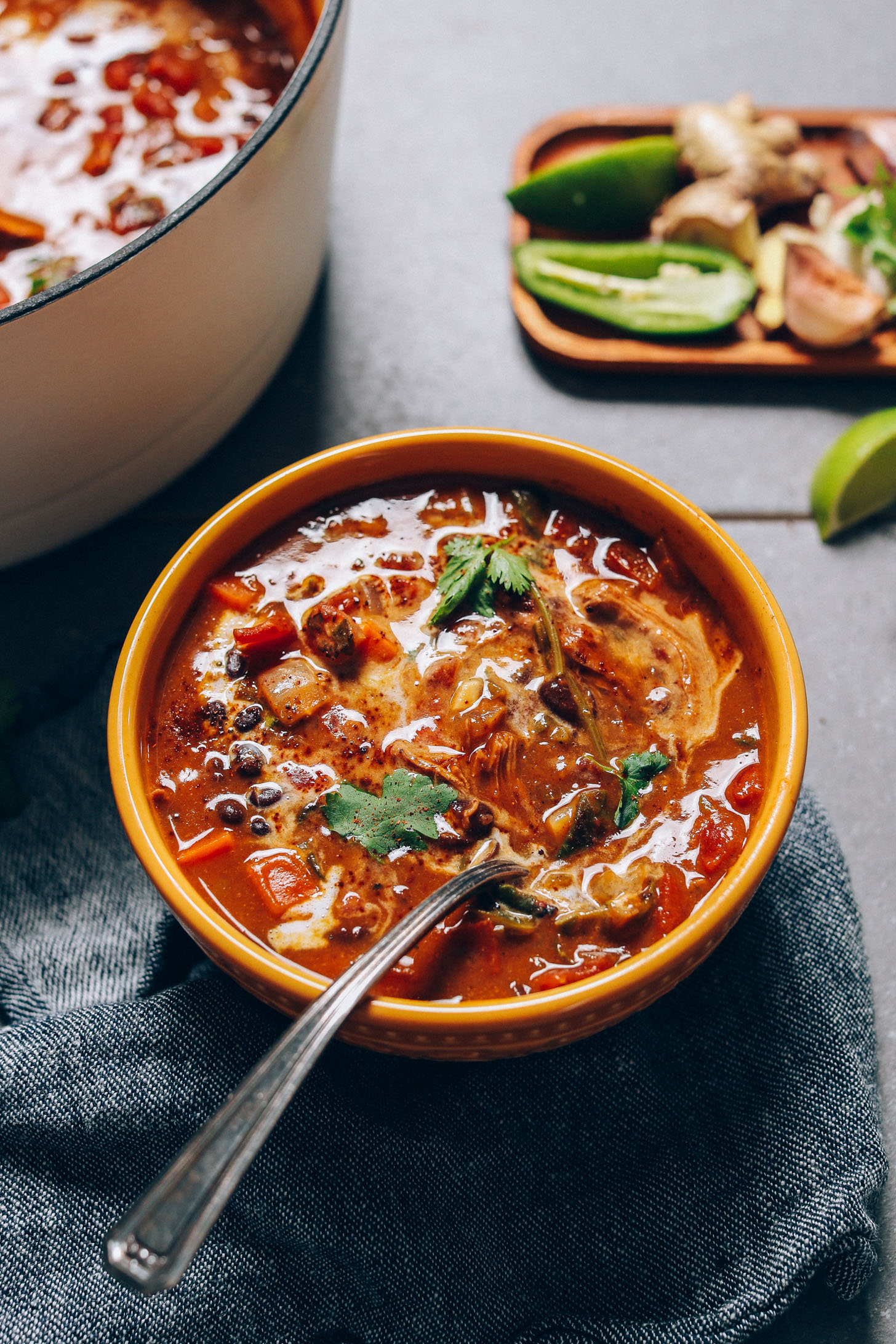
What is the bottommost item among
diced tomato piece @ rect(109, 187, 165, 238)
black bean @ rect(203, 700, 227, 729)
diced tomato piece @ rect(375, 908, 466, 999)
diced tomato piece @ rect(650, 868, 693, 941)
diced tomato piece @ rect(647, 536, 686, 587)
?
diced tomato piece @ rect(375, 908, 466, 999)

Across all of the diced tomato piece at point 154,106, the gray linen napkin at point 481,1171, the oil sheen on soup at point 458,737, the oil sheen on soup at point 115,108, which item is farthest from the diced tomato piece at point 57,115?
the gray linen napkin at point 481,1171

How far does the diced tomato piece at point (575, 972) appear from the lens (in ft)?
5.03

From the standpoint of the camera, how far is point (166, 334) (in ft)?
5.91

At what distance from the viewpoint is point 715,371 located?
7.79 ft

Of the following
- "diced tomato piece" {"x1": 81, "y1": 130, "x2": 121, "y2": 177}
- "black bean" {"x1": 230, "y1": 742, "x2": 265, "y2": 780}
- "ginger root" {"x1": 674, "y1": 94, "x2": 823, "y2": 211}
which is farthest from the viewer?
"ginger root" {"x1": 674, "y1": 94, "x2": 823, "y2": 211}

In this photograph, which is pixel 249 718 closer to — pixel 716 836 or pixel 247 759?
pixel 247 759

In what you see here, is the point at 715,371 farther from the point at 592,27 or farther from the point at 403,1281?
the point at 403,1281

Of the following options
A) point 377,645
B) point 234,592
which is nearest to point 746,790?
point 377,645

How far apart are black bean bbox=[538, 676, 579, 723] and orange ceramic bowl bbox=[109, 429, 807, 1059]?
0.28 meters

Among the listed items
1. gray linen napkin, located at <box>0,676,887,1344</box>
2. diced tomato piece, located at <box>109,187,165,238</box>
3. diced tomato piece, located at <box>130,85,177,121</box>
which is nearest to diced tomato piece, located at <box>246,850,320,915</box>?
gray linen napkin, located at <box>0,676,887,1344</box>

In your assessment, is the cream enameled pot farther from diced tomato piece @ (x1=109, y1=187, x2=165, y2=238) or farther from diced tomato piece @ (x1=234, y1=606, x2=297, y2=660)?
diced tomato piece @ (x1=234, y1=606, x2=297, y2=660)

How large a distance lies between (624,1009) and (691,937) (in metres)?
0.15

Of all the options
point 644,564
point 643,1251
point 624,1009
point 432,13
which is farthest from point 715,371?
point 643,1251

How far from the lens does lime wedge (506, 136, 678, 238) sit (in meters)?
2.41
